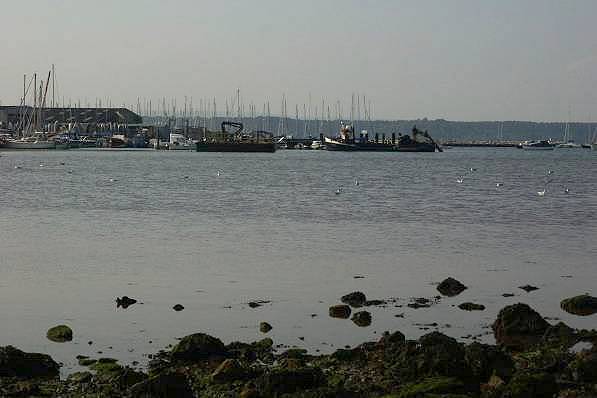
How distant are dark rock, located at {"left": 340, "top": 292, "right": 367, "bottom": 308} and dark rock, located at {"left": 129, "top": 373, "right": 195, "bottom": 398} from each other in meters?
7.73

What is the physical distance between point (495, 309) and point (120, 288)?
840 centimetres

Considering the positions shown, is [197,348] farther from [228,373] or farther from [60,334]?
[60,334]

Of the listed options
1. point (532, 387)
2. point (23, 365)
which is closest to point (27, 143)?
point (23, 365)

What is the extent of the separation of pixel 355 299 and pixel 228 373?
278 inches

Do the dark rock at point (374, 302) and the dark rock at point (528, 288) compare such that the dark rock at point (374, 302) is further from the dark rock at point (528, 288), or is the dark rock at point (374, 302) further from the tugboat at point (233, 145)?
the tugboat at point (233, 145)

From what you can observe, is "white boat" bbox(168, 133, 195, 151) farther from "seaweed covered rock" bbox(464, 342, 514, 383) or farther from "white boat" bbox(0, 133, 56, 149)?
"seaweed covered rock" bbox(464, 342, 514, 383)

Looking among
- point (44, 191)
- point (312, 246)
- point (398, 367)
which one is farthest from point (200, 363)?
point (44, 191)

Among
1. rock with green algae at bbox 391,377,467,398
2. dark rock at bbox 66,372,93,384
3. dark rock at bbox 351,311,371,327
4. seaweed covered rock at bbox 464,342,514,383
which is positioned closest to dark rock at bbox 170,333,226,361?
dark rock at bbox 66,372,93,384

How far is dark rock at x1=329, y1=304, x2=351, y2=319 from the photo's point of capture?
19672mm

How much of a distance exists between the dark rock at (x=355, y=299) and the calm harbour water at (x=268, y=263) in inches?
15.4

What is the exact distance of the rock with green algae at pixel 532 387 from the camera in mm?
13078

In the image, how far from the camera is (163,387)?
1327 cm

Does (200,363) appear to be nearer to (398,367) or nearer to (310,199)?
(398,367)

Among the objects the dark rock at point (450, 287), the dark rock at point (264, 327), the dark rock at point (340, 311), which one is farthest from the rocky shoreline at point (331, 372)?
the dark rock at point (450, 287)
